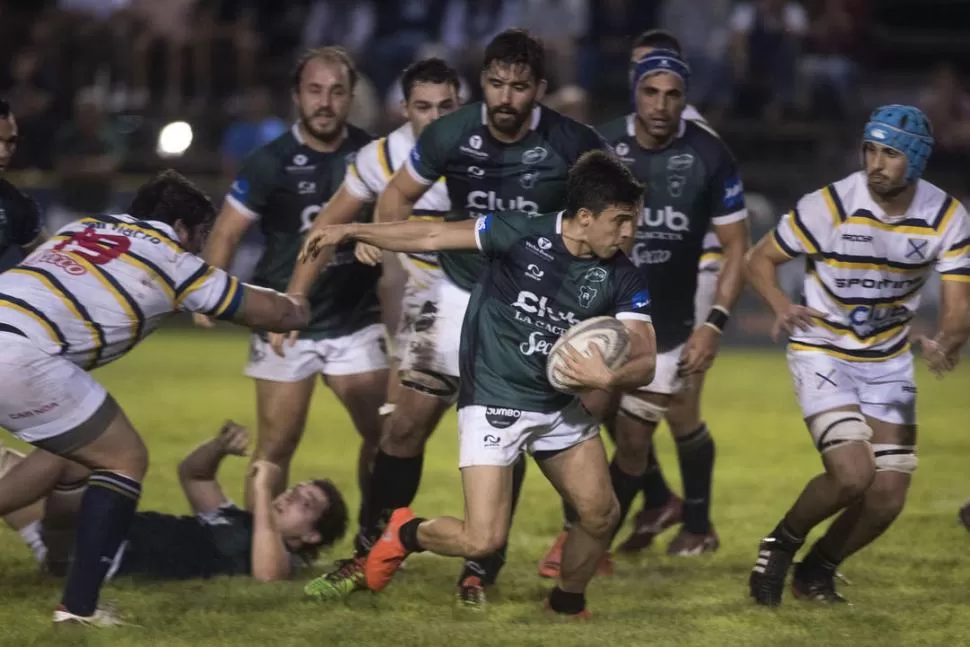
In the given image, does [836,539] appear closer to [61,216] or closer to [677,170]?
[677,170]

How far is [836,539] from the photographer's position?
266 inches

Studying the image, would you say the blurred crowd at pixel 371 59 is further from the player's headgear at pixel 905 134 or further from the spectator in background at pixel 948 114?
the player's headgear at pixel 905 134

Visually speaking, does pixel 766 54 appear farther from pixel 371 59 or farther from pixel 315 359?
pixel 315 359

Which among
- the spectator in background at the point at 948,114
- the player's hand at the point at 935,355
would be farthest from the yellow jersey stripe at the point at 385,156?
the spectator in background at the point at 948,114

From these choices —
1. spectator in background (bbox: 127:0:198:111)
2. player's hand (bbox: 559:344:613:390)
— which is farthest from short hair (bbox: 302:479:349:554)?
spectator in background (bbox: 127:0:198:111)

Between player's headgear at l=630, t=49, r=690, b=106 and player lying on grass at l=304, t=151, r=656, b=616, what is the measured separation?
4.59ft

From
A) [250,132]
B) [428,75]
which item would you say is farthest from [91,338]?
[250,132]

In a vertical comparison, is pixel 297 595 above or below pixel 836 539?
below

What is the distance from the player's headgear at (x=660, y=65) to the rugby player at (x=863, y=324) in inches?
41.7

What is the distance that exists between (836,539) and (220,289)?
287cm

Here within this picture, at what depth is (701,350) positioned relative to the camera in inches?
283

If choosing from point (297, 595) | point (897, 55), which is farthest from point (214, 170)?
point (297, 595)

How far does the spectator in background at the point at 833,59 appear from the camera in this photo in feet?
57.3

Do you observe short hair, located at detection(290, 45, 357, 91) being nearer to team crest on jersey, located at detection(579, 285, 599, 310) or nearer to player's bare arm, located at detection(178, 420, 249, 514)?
player's bare arm, located at detection(178, 420, 249, 514)
